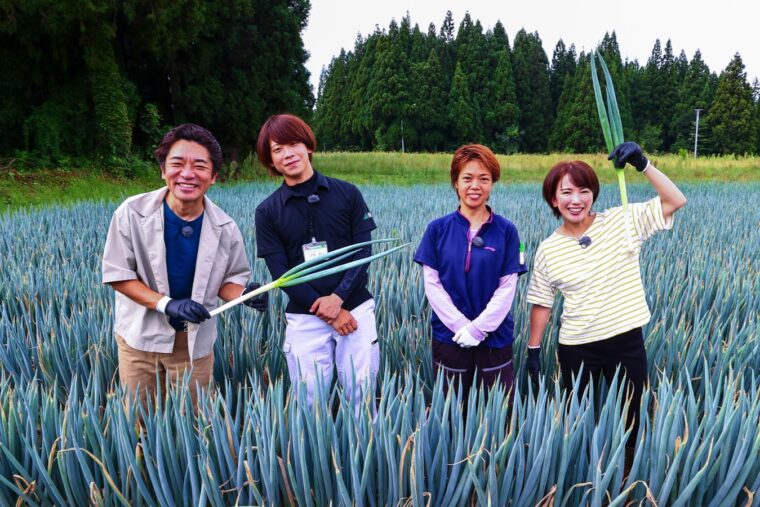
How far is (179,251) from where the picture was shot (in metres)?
1.71

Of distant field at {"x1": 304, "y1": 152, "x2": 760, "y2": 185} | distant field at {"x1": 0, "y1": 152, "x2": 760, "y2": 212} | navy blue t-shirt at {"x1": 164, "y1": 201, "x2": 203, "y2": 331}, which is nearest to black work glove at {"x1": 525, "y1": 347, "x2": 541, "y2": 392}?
navy blue t-shirt at {"x1": 164, "y1": 201, "x2": 203, "y2": 331}

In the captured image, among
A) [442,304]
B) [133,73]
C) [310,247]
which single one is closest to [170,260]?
[310,247]

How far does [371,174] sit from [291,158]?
63.0ft

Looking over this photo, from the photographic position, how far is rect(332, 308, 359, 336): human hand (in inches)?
72.8

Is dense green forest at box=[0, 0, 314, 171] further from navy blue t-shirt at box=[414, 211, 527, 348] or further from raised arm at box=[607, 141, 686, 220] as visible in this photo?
raised arm at box=[607, 141, 686, 220]

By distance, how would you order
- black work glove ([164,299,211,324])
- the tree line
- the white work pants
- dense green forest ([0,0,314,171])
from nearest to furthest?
black work glove ([164,299,211,324]) → the white work pants → dense green forest ([0,0,314,171]) → the tree line

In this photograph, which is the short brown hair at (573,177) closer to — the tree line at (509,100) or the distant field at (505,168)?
the distant field at (505,168)

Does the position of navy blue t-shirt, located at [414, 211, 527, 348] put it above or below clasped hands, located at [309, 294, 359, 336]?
above

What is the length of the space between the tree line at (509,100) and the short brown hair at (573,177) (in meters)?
31.8

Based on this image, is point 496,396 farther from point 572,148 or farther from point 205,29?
point 572,148

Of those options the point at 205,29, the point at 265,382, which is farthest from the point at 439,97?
the point at 265,382

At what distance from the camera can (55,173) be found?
10398mm

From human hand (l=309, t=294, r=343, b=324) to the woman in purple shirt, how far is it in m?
0.30

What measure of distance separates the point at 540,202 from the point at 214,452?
8380mm
